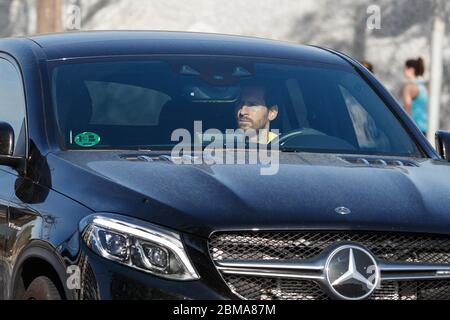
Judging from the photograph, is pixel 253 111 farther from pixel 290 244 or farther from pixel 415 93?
pixel 415 93

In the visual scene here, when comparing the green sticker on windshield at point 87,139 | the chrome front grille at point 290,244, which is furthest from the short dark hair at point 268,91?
the chrome front grille at point 290,244

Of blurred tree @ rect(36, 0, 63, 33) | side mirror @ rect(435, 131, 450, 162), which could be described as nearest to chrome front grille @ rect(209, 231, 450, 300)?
side mirror @ rect(435, 131, 450, 162)

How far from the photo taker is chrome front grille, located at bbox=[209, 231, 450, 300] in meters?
4.93

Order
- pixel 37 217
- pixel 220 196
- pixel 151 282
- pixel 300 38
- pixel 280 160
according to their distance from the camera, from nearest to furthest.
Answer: pixel 151 282
pixel 220 196
pixel 37 217
pixel 280 160
pixel 300 38

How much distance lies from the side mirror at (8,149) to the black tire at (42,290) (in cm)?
65

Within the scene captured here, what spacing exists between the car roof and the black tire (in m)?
1.44

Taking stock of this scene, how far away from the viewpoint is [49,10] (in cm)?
2056

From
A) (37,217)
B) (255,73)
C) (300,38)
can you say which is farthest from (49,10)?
(37,217)

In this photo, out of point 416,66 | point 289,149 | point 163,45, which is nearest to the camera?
point 289,149

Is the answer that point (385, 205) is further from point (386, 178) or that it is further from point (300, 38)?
point (300, 38)

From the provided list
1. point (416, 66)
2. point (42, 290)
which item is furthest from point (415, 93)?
point (42, 290)

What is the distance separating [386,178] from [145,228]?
120cm

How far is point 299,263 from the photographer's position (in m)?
4.94

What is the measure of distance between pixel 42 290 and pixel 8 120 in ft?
4.85
